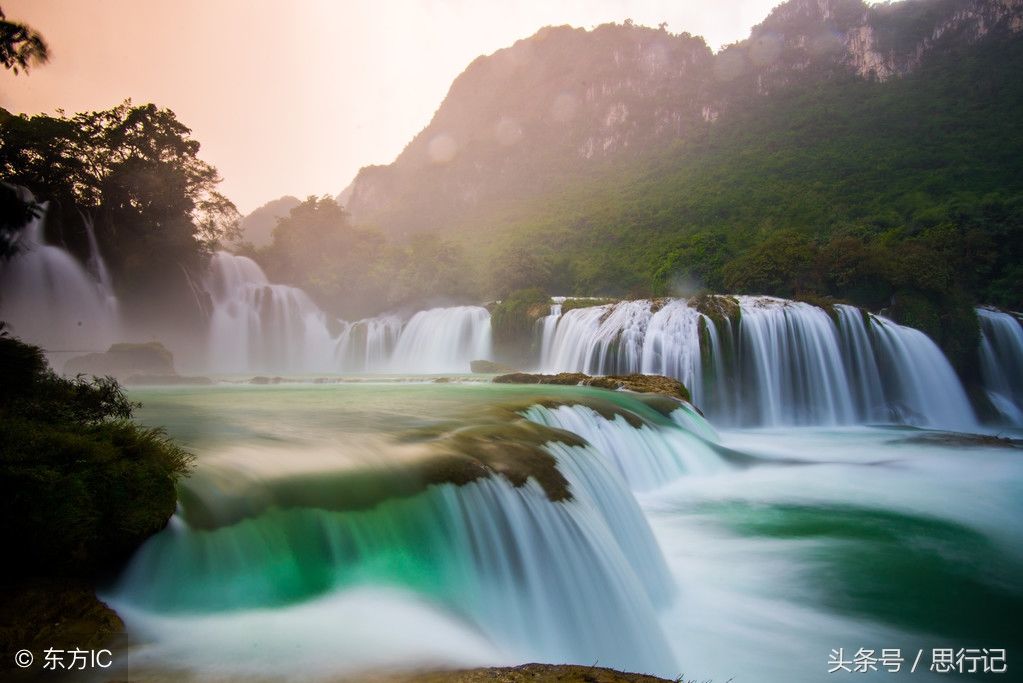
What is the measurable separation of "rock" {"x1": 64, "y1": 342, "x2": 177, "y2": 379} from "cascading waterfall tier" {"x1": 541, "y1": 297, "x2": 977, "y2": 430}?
19.1 meters

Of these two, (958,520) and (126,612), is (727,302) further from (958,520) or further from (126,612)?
(126,612)

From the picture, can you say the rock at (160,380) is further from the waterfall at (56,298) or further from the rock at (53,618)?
the rock at (53,618)

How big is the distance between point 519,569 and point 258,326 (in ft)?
113

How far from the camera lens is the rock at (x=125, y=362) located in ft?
66.9

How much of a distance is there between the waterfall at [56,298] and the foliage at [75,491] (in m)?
23.2

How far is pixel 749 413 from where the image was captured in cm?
1720

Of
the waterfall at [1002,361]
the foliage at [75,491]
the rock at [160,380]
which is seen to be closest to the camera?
the foliage at [75,491]

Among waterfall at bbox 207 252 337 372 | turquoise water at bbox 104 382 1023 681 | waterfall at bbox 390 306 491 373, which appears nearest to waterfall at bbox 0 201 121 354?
waterfall at bbox 207 252 337 372

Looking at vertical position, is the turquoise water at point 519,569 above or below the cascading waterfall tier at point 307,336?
below

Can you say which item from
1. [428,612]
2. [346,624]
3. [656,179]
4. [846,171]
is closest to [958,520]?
[428,612]

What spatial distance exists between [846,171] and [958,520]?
5196 centimetres

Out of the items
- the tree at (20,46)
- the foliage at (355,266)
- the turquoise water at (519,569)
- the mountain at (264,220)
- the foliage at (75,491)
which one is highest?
the mountain at (264,220)

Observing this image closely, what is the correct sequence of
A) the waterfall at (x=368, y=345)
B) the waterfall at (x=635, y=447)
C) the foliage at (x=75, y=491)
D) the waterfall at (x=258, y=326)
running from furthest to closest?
the waterfall at (x=368, y=345) < the waterfall at (x=258, y=326) < the waterfall at (x=635, y=447) < the foliage at (x=75, y=491)

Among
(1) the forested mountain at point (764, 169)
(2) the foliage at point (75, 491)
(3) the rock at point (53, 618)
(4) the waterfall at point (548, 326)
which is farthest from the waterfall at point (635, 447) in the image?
(1) the forested mountain at point (764, 169)
